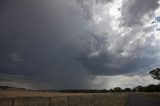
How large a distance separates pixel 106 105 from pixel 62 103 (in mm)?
15200

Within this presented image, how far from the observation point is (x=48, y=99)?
1235 cm

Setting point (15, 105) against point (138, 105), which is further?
point (138, 105)

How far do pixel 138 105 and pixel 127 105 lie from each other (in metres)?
1.86

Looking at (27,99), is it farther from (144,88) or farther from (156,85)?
(144,88)

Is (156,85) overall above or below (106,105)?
above

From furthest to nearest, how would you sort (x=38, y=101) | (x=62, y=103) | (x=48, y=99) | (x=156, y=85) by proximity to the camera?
(x=156, y=85) < (x=62, y=103) < (x=48, y=99) < (x=38, y=101)

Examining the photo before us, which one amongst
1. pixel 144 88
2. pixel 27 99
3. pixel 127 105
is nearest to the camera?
pixel 27 99

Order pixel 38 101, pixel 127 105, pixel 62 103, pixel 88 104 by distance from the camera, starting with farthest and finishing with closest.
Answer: pixel 127 105 < pixel 88 104 < pixel 62 103 < pixel 38 101

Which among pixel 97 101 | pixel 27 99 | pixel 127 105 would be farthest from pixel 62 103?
pixel 127 105

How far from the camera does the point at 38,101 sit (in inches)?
448

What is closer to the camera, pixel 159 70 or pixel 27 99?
pixel 27 99

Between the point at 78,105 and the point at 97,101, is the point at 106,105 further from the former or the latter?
the point at 78,105

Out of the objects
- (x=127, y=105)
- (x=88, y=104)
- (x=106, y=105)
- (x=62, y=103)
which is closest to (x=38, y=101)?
(x=62, y=103)

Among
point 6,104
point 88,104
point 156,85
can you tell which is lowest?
point 6,104
